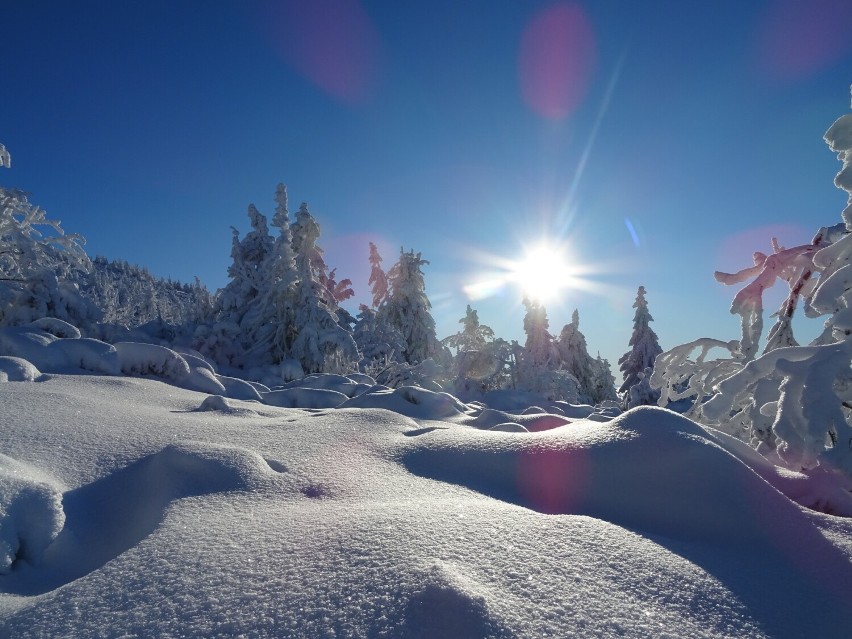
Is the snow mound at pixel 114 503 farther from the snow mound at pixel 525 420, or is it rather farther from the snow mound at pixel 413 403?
the snow mound at pixel 413 403

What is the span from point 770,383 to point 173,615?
2686 millimetres

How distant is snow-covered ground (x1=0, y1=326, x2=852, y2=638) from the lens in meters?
1.15

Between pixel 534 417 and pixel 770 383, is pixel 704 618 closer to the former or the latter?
pixel 770 383

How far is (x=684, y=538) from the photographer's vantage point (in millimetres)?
1662

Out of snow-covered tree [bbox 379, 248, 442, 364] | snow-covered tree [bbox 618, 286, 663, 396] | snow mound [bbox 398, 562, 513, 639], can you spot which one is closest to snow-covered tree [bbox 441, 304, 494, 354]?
snow-covered tree [bbox 379, 248, 442, 364]

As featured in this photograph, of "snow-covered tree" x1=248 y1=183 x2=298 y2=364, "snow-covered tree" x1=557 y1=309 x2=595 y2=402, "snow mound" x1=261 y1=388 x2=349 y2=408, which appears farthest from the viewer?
"snow-covered tree" x1=557 y1=309 x2=595 y2=402

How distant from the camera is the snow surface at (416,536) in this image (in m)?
1.15

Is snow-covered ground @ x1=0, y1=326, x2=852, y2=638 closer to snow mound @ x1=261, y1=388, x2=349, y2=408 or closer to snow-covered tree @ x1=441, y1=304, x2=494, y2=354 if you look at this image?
snow mound @ x1=261, y1=388, x2=349, y2=408

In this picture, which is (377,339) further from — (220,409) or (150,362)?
(220,409)

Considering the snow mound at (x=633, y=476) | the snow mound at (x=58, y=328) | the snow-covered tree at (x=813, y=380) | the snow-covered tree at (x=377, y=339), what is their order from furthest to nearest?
the snow-covered tree at (x=377, y=339) → the snow mound at (x=58, y=328) → the snow-covered tree at (x=813, y=380) → the snow mound at (x=633, y=476)

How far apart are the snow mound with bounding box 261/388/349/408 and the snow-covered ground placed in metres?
3.35

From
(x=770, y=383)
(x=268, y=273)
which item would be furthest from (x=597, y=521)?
(x=268, y=273)

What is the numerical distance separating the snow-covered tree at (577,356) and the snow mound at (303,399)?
25.0 metres

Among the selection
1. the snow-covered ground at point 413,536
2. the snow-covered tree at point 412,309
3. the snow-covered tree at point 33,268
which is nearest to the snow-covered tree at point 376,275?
the snow-covered tree at point 412,309
